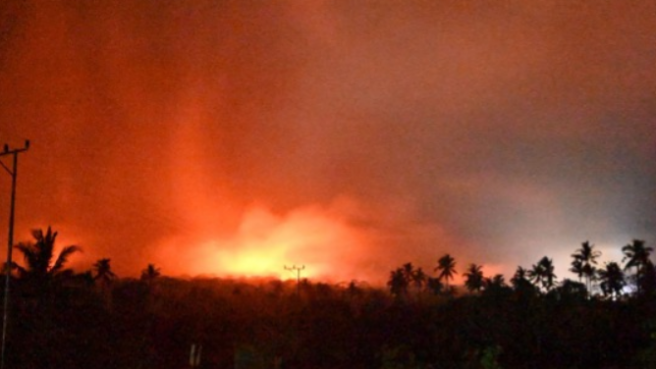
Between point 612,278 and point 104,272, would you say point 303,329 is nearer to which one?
point 104,272

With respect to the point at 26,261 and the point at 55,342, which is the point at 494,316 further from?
the point at 26,261

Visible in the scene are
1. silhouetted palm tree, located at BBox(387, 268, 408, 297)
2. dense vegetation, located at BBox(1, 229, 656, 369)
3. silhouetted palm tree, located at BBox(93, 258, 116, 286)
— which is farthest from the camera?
silhouetted palm tree, located at BBox(387, 268, 408, 297)

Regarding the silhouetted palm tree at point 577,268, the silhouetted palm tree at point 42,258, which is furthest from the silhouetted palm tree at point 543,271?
the silhouetted palm tree at point 42,258

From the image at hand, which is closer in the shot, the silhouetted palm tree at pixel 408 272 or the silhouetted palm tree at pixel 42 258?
the silhouetted palm tree at pixel 42 258

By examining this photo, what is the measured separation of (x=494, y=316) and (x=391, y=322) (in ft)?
32.1

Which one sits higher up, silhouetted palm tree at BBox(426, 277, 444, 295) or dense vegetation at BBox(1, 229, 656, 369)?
silhouetted palm tree at BBox(426, 277, 444, 295)

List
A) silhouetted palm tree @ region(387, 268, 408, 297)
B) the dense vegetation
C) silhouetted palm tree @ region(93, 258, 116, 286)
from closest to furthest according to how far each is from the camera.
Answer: the dense vegetation → silhouetted palm tree @ region(93, 258, 116, 286) → silhouetted palm tree @ region(387, 268, 408, 297)

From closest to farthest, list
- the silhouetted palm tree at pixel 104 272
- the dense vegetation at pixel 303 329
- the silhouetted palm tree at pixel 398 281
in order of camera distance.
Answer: the dense vegetation at pixel 303 329 → the silhouetted palm tree at pixel 104 272 → the silhouetted palm tree at pixel 398 281

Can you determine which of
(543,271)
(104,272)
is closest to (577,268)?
(543,271)

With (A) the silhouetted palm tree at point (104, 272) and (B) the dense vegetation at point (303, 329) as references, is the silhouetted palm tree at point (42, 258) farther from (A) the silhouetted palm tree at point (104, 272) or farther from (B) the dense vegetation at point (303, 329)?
(A) the silhouetted palm tree at point (104, 272)

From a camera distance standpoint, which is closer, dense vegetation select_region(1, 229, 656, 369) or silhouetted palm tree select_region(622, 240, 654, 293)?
dense vegetation select_region(1, 229, 656, 369)

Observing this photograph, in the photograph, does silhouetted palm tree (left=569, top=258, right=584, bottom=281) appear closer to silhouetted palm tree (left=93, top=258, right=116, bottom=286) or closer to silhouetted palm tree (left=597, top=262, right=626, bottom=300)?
silhouetted palm tree (left=597, top=262, right=626, bottom=300)

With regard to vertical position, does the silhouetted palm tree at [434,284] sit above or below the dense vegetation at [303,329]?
above

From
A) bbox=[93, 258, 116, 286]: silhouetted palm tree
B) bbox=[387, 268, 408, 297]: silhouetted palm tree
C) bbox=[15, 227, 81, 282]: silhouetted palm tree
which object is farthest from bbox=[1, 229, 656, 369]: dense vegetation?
bbox=[387, 268, 408, 297]: silhouetted palm tree
